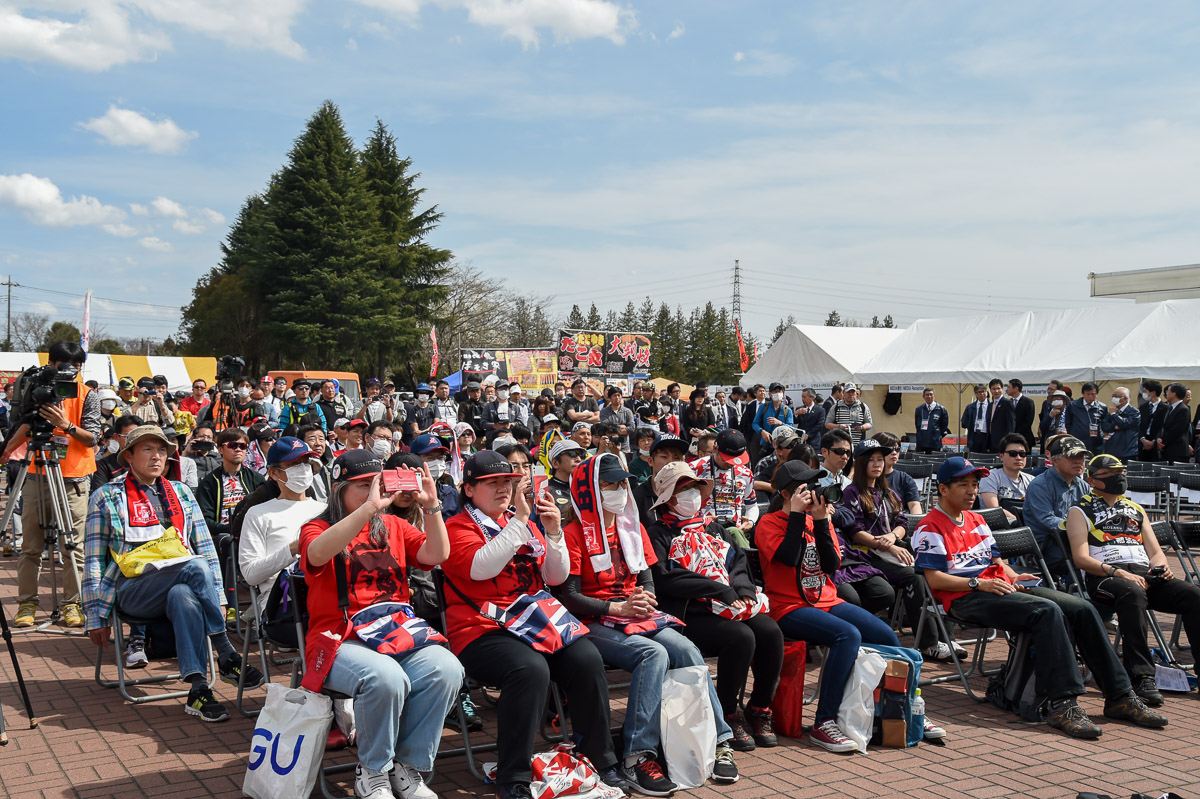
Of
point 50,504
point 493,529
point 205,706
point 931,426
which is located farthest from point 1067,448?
point 931,426

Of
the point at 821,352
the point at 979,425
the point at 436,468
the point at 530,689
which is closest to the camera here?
the point at 530,689

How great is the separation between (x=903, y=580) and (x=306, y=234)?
136 feet

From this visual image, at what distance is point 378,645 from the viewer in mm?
3852

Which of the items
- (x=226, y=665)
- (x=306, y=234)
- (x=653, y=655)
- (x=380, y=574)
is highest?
(x=306, y=234)

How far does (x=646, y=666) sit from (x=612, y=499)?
0.83m

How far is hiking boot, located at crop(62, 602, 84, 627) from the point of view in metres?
6.99

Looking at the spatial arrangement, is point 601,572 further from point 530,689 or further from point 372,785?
point 372,785

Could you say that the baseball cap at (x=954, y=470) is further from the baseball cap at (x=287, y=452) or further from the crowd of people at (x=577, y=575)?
the baseball cap at (x=287, y=452)

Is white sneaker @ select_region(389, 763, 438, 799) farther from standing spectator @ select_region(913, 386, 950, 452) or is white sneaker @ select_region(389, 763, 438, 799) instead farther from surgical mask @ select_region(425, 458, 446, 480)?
standing spectator @ select_region(913, 386, 950, 452)

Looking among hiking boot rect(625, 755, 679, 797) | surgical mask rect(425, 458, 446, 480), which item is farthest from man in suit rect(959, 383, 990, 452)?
hiking boot rect(625, 755, 679, 797)

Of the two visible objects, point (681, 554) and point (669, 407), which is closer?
point (681, 554)

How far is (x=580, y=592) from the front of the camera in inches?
179

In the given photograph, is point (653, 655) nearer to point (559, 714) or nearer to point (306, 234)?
point (559, 714)

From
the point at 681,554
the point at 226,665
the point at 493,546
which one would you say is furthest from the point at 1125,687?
the point at 226,665
